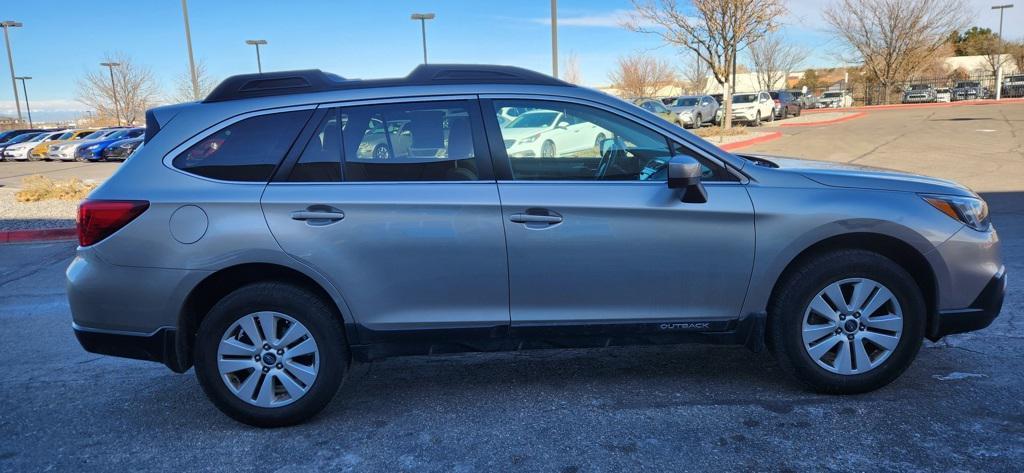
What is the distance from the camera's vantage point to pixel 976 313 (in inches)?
147

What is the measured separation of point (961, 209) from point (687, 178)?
1538 mm

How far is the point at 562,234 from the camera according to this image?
3.53 meters

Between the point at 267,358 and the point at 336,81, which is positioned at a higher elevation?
the point at 336,81

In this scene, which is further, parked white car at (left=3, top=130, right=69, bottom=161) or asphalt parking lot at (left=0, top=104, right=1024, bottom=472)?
parked white car at (left=3, top=130, right=69, bottom=161)

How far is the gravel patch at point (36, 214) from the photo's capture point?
1145 centimetres

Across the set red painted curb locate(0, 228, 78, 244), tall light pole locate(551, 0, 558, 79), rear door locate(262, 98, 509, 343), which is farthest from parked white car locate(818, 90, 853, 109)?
rear door locate(262, 98, 509, 343)

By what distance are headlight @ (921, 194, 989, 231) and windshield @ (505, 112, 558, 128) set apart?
77.4 inches

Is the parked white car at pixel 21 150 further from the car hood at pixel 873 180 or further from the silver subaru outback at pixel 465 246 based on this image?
the car hood at pixel 873 180

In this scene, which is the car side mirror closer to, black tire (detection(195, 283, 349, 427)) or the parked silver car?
black tire (detection(195, 283, 349, 427))

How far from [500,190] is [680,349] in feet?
6.19

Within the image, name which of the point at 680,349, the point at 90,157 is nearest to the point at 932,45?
the point at 90,157

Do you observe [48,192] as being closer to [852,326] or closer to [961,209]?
[852,326]

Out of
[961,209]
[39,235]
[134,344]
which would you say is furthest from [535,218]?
[39,235]

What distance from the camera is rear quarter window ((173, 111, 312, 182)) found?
11.8ft
